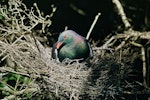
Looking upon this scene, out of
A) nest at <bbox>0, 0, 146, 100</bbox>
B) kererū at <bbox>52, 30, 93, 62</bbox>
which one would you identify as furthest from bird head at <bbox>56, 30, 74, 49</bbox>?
nest at <bbox>0, 0, 146, 100</bbox>

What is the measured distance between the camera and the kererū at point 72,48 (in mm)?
3508

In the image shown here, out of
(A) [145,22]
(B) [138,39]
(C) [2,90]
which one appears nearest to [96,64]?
(C) [2,90]

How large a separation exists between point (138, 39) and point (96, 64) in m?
0.93

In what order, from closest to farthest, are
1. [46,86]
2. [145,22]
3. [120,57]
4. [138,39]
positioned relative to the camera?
[46,86] < [120,57] < [138,39] < [145,22]

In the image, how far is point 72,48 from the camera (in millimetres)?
3559

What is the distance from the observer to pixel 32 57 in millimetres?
3236

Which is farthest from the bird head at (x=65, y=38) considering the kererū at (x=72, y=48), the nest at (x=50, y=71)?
the nest at (x=50, y=71)

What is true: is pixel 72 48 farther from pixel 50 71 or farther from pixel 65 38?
pixel 50 71

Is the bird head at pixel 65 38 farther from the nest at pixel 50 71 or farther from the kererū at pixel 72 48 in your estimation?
the nest at pixel 50 71

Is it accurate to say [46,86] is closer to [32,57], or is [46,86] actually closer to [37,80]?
[37,80]

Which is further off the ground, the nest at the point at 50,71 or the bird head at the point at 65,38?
the bird head at the point at 65,38

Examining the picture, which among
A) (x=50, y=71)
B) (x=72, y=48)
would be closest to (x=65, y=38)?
(x=72, y=48)

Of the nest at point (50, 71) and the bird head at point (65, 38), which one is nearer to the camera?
the nest at point (50, 71)

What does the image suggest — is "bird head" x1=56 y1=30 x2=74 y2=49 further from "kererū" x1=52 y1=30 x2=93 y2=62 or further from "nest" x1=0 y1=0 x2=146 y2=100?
"nest" x1=0 y1=0 x2=146 y2=100
